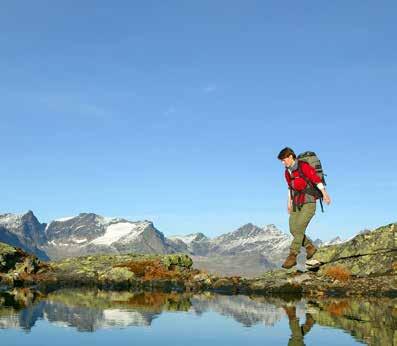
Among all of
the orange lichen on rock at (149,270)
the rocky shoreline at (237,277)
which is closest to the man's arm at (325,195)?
the rocky shoreline at (237,277)

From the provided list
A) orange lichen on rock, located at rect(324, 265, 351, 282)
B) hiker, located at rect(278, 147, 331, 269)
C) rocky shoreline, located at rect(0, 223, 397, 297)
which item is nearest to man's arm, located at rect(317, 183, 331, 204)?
hiker, located at rect(278, 147, 331, 269)

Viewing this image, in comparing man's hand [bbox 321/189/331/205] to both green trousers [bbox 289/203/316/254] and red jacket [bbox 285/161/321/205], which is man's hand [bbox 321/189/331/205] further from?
green trousers [bbox 289/203/316/254]

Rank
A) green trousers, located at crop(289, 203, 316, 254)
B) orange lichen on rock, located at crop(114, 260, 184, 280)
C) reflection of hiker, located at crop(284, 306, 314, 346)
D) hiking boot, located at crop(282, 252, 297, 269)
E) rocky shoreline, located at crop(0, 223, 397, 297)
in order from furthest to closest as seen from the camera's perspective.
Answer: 1. orange lichen on rock, located at crop(114, 260, 184, 280)
2. rocky shoreline, located at crop(0, 223, 397, 297)
3. hiking boot, located at crop(282, 252, 297, 269)
4. green trousers, located at crop(289, 203, 316, 254)
5. reflection of hiker, located at crop(284, 306, 314, 346)

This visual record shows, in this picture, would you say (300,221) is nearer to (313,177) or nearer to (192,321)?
(313,177)

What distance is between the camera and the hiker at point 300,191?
17.1 m

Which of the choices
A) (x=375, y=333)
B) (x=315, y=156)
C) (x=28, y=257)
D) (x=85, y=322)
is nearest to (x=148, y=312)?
(x=85, y=322)

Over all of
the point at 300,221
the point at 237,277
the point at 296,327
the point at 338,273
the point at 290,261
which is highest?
the point at 300,221

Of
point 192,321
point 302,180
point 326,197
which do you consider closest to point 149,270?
point 302,180

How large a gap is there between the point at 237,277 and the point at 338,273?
5.23m

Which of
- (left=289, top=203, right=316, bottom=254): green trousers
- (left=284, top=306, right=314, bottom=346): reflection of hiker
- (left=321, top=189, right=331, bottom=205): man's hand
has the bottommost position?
(left=284, top=306, right=314, bottom=346): reflection of hiker

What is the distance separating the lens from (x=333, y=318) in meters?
13.6

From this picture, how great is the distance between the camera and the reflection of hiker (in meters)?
10.4

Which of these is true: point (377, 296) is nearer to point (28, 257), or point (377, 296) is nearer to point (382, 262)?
point (382, 262)

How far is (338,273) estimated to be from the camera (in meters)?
23.1
